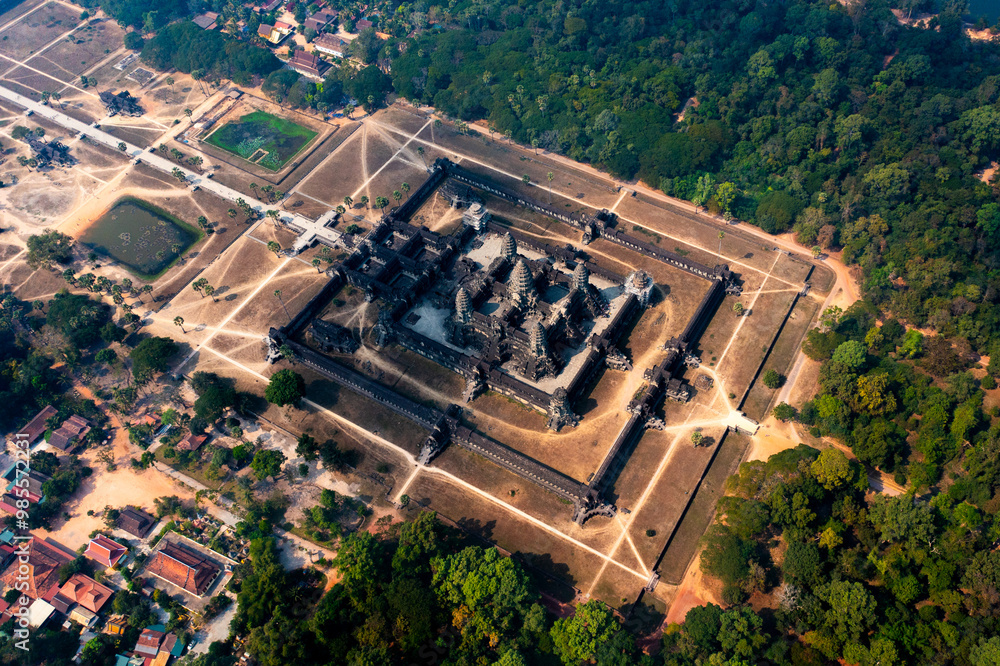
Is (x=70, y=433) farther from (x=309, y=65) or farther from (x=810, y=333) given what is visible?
(x=810, y=333)

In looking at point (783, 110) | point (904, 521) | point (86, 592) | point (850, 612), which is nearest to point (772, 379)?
point (904, 521)

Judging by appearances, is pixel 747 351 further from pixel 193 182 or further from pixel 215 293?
pixel 193 182

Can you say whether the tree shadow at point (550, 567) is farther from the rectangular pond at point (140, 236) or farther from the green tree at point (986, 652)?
the rectangular pond at point (140, 236)

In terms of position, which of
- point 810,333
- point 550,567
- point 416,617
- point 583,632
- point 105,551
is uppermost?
point 810,333

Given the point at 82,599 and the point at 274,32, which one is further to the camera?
the point at 274,32

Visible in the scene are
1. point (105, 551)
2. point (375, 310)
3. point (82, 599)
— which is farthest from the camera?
point (375, 310)
